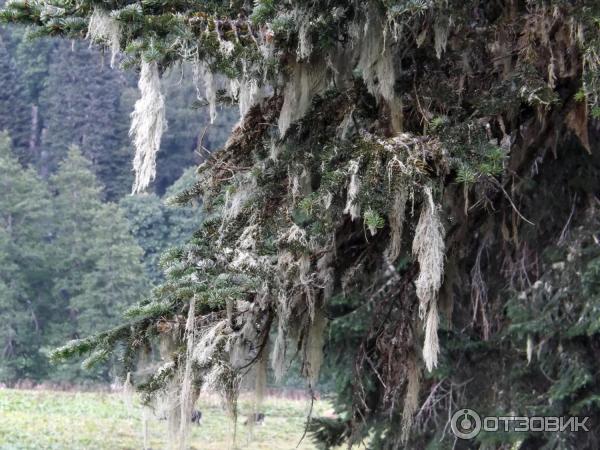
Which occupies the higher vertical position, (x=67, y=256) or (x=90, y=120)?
(x=90, y=120)

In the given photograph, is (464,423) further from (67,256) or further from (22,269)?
(22,269)

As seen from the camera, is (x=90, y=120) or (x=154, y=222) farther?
(x=90, y=120)

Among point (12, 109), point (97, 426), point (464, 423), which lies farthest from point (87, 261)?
point (464, 423)

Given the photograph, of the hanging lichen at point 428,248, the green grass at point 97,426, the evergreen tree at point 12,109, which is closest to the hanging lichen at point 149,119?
the hanging lichen at point 428,248

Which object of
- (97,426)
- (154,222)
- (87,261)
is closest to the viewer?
(97,426)

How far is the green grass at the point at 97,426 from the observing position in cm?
1461

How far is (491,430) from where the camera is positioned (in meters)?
5.08

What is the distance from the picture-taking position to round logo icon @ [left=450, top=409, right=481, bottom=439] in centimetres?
546

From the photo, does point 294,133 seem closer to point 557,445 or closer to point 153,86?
point 153,86

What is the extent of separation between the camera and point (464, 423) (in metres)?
5.54

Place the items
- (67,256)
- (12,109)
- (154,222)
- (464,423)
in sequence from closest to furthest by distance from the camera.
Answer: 1. (464,423)
2. (67,256)
3. (154,222)
4. (12,109)

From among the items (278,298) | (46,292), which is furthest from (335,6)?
(46,292)

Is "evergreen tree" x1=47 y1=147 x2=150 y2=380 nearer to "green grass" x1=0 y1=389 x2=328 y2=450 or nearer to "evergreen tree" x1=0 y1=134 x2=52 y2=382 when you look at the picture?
"evergreen tree" x1=0 y1=134 x2=52 y2=382

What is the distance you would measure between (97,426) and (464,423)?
1237 centimetres
